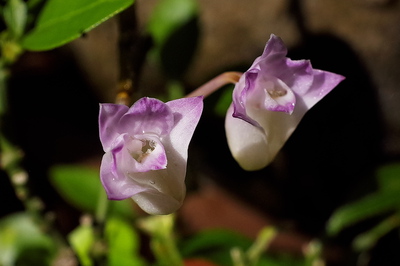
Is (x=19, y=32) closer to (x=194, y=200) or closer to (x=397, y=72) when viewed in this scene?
(x=397, y=72)

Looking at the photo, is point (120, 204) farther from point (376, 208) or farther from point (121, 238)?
point (376, 208)

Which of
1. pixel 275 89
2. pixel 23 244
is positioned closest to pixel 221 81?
pixel 275 89

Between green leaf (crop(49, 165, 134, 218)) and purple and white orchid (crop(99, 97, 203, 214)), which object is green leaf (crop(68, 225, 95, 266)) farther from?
purple and white orchid (crop(99, 97, 203, 214))

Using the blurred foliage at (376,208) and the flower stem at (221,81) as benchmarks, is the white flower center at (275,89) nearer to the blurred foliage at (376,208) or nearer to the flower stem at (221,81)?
the flower stem at (221,81)

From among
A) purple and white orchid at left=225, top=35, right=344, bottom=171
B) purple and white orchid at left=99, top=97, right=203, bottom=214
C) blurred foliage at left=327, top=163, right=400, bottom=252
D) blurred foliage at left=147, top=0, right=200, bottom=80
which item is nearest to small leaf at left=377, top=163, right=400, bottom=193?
blurred foliage at left=327, top=163, right=400, bottom=252

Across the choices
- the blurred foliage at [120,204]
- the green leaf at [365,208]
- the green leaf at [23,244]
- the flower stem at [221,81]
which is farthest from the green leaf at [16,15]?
the green leaf at [365,208]
